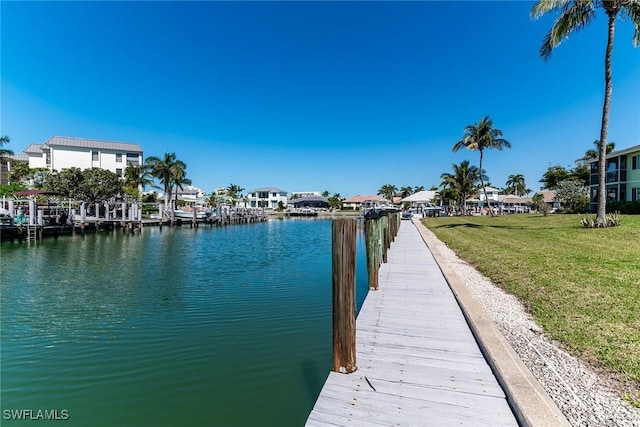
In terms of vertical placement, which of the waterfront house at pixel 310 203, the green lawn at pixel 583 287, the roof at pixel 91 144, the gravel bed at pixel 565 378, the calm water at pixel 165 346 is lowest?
the calm water at pixel 165 346

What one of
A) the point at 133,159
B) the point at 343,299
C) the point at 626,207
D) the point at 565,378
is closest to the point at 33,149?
the point at 133,159

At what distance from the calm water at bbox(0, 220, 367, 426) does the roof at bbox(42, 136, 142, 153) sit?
52336 mm

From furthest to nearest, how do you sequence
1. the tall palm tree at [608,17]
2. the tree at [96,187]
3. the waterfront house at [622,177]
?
1. the tree at [96,187]
2. the waterfront house at [622,177]
3. the tall palm tree at [608,17]

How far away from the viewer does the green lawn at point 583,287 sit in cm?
426

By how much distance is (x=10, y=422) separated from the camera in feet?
13.8

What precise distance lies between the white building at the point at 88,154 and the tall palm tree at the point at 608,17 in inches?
2204

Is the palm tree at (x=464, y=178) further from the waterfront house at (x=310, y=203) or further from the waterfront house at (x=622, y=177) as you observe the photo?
the waterfront house at (x=310, y=203)

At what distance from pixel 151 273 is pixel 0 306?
472 cm

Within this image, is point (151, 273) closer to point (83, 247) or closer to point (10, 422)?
point (10, 422)

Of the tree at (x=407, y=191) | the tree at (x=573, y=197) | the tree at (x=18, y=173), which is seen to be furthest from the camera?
the tree at (x=407, y=191)

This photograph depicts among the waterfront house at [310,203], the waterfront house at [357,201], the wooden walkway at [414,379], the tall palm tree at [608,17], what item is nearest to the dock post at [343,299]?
the wooden walkway at [414,379]

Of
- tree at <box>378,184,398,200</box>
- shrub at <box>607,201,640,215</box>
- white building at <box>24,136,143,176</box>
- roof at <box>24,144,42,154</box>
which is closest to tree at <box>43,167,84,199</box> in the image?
white building at <box>24,136,143,176</box>

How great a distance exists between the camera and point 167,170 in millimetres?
54719

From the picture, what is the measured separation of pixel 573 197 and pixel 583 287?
32.9 m
